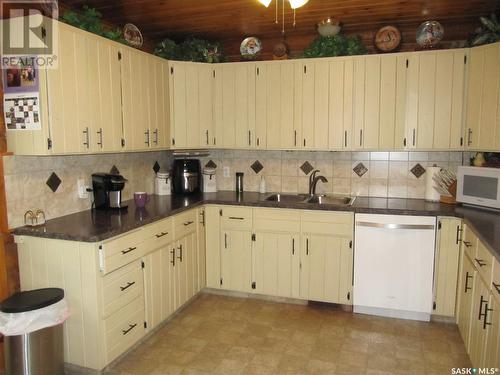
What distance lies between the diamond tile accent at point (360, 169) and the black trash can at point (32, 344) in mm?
2830

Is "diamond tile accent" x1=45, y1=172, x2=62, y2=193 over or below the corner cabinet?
over

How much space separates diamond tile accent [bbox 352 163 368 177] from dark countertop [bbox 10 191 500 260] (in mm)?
268

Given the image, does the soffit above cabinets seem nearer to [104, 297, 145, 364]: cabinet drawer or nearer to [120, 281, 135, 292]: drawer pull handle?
[120, 281, 135, 292]: drawer pull handle

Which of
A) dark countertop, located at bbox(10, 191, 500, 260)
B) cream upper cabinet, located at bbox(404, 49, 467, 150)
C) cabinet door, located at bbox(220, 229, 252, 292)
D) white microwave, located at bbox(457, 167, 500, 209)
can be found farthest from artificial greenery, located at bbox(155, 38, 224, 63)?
white microwave, located at bbox(457, 167, 500, 209)

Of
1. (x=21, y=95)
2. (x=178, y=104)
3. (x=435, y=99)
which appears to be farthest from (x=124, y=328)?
(x=435, y=99)

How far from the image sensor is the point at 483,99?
317cm

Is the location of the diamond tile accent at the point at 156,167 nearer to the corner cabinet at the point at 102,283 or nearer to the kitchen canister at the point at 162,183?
the kitchen canister at the point at 162,183

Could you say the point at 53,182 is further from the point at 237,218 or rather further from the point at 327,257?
the point at 327,257

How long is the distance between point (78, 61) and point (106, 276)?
4.76 feet

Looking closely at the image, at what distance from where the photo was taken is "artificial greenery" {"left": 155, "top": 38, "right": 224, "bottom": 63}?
3852 mm

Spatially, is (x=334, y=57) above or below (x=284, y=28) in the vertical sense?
below

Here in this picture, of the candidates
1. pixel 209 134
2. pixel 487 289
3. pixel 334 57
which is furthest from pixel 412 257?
pixel 209 134

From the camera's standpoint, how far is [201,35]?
402cm

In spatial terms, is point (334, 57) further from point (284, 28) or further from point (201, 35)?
point (201, 35)
